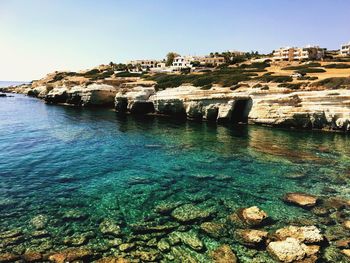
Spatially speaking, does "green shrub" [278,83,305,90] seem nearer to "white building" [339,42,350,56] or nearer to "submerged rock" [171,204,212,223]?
"submerged rock" [171,204,212,223]

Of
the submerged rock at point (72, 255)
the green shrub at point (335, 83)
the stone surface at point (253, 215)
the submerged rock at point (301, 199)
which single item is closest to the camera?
the submerged rock at point (72, 255)

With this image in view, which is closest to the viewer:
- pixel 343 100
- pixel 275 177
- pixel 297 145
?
pixel 275 177

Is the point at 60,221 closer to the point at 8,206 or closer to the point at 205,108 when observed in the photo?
the point at 8,206

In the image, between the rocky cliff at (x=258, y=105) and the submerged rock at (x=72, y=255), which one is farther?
the rocky cliff at (x=258, y=105)

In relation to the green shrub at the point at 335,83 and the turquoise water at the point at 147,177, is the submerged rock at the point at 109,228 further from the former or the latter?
the green shrub at the point at 335,83

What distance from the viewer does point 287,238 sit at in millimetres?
11883

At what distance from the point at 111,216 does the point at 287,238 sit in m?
7.58

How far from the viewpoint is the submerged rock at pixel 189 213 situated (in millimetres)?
13962

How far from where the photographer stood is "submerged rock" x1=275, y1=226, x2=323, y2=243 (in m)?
11.9

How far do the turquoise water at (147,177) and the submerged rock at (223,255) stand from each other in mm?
301

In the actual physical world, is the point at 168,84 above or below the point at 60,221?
above

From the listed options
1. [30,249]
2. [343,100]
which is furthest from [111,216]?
[343,100]

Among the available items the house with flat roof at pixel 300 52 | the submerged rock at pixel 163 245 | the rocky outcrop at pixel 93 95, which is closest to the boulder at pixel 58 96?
the rocky outcrop at pixel 93 95

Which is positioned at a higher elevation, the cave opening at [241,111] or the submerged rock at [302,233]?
the cave opening at [241,111]
